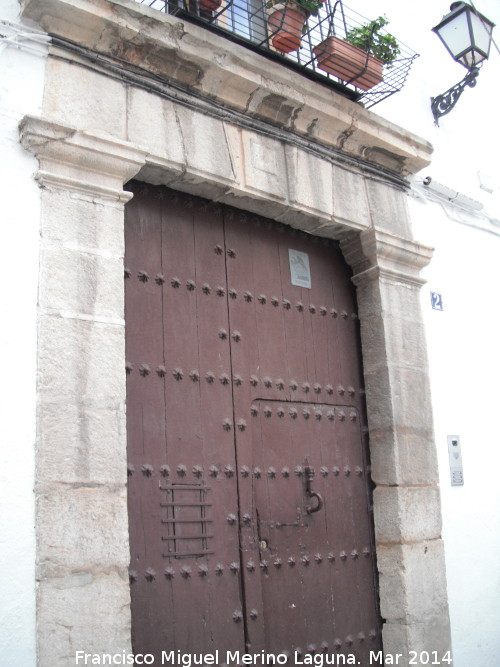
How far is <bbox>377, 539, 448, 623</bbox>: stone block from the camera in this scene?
3698 mm

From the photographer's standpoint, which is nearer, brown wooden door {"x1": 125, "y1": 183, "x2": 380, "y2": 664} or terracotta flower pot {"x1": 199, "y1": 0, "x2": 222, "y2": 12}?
brown wooden door {"x1": 125, "y1": 183, "x2": 380, "y2": 664}

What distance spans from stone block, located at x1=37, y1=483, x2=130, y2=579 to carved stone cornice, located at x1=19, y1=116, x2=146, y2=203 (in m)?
1.14

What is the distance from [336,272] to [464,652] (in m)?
2.06

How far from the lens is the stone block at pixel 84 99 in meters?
3.04

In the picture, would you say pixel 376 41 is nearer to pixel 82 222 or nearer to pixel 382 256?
pixel 382 256

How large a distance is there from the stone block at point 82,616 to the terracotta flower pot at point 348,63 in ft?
8.82

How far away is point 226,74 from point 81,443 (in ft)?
6.01

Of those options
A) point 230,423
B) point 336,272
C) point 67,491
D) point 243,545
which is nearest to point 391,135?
point 336,272

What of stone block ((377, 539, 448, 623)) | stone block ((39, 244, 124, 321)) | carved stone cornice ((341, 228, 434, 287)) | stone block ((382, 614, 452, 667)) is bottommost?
stone block ((382, 614, 452, 667))

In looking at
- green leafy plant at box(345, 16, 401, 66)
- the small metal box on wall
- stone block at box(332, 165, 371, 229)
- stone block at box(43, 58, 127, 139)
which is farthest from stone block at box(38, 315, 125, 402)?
green leafy plant at box(345, 16, 401, 66)

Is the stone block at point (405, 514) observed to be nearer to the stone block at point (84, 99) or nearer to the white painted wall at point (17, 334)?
the white painted wall at point (17, 334)

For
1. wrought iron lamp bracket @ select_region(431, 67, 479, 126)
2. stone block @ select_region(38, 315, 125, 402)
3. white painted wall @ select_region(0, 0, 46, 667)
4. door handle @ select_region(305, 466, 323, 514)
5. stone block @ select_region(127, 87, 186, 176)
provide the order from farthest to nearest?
1. wrought iron lamp bracket @ select_region(431, 67, 479, 126)
2. door handle @ select_region(305, 466, 323, 514)
3. stone block @ select_region(127, 87, 186, 176)
4. stone block @ select_region(38, 315, 125, 402)
5. white painted wall @ select_region(0, 0, 46, 667)

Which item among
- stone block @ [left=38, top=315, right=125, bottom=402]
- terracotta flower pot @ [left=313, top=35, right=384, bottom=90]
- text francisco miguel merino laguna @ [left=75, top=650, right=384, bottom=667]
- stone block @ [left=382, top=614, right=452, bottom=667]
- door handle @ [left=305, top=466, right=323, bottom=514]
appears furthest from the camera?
terracotta flower pot @ [left=313, top=35, right=384, bottom=90]

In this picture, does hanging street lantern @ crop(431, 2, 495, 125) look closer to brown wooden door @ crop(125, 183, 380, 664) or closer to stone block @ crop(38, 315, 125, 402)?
brown wooden door @ crop(125, 183, 380, 664)
